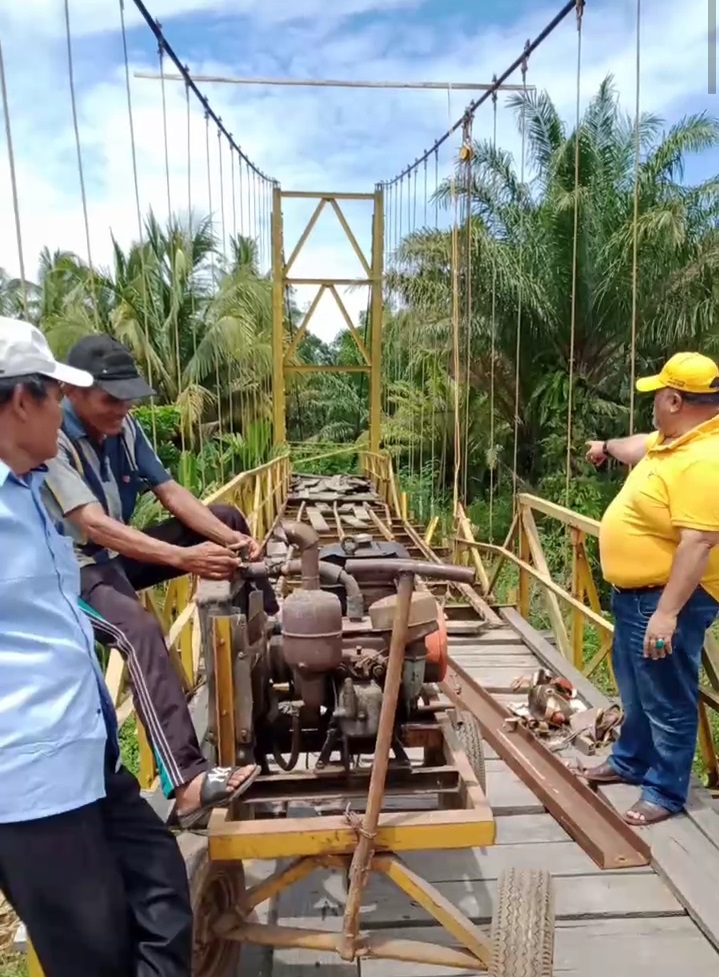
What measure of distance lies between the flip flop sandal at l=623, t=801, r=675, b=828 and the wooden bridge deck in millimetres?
26

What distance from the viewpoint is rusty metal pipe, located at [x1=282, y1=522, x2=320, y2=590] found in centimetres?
228

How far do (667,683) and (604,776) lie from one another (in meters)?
0.50

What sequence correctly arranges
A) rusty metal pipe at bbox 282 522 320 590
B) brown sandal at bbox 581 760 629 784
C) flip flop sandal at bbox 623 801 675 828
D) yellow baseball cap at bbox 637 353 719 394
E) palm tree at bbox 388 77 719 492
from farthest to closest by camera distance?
palm tree at bbox 388 77 719 492
brown sandal at bbox 581 760 629 784
flip flop sandal at bbox 623 801 675 828
yellow baseball cap at bbox 637 353 719 394
rusty metal pipe at bbox 282 522 320 590

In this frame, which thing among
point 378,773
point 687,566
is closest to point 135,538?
point 378,773

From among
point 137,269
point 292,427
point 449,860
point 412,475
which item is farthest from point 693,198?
point 292,427

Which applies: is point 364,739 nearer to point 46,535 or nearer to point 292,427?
point 46,535

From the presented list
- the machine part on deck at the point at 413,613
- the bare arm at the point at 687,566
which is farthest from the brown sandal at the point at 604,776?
the machine part on deck at the point at 413,613

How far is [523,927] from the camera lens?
1844mm

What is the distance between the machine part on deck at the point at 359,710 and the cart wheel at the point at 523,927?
1.48 feet

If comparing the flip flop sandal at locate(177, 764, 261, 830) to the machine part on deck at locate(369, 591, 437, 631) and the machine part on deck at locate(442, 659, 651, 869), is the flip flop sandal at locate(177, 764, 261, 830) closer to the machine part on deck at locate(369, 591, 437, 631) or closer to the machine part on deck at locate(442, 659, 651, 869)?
the machine part on deck at locate(369, 591, 437, 631)

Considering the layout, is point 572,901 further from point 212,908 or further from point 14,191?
point 14,191

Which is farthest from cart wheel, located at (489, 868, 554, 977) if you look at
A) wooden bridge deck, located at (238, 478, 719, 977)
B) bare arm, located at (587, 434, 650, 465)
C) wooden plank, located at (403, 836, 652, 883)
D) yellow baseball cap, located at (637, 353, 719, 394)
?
bare arm, located at (587, 434, 650, 465)

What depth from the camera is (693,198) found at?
38.4 ft

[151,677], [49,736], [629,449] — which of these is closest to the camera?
[49,736]
